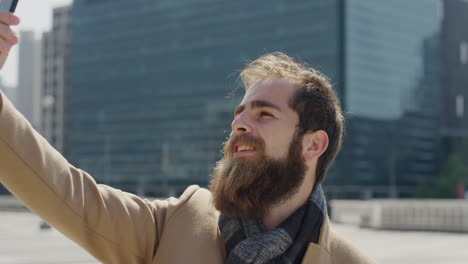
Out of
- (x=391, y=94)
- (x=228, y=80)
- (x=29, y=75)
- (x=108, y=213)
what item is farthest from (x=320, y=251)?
(x=29, y=75)

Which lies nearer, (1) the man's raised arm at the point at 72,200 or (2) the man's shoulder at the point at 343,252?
(1) the man's raised arm at the point at 72,200

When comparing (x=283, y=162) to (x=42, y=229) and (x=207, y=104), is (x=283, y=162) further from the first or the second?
(x=207, y=104)

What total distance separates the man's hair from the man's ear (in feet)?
0.07

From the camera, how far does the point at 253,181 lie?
253 centimetres

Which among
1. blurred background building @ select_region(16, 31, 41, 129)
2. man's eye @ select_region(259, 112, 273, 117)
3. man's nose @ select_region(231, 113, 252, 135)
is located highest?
man's eye @ select_region(259, 112, 273, 117)

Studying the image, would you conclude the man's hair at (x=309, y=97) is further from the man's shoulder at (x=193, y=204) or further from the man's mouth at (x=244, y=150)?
the man's shoulder at (x=193, y=204)

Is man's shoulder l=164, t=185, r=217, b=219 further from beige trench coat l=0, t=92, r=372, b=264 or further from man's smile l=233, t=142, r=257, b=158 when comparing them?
man's smile l=233, t=142, r=257, b=158

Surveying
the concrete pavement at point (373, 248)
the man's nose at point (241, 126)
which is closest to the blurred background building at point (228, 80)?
the concrete pavement at point (373, 248)

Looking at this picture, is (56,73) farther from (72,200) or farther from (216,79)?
(72,200)

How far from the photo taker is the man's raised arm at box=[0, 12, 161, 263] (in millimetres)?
2102

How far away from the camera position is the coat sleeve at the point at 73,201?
2.10m

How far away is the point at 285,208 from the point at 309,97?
1.33 feet

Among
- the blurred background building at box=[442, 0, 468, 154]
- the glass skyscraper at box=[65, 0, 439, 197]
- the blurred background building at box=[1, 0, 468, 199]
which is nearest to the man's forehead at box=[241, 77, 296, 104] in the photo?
the blurred background building at box=[1, 0, 468, 199]

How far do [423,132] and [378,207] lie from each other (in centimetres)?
6701
